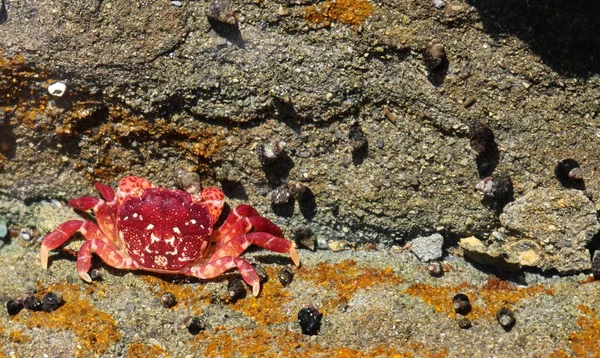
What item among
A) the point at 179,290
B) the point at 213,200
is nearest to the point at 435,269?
the point at 213,200

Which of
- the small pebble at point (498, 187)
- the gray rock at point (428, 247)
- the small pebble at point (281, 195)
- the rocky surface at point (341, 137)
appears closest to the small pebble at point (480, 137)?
the rocky surface at point (341, 137)

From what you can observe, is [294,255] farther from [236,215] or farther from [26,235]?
[26,235]

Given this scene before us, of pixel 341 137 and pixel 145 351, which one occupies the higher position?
pixel 341 137

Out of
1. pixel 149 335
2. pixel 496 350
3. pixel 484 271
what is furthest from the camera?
pixel 484 271

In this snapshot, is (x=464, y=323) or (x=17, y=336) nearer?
(x=464, y=323)

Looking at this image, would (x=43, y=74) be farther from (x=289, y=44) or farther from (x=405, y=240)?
(x=405, y=240)

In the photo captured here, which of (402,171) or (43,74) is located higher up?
(402,171)

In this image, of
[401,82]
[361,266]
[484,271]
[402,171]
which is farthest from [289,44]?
[484,271]
